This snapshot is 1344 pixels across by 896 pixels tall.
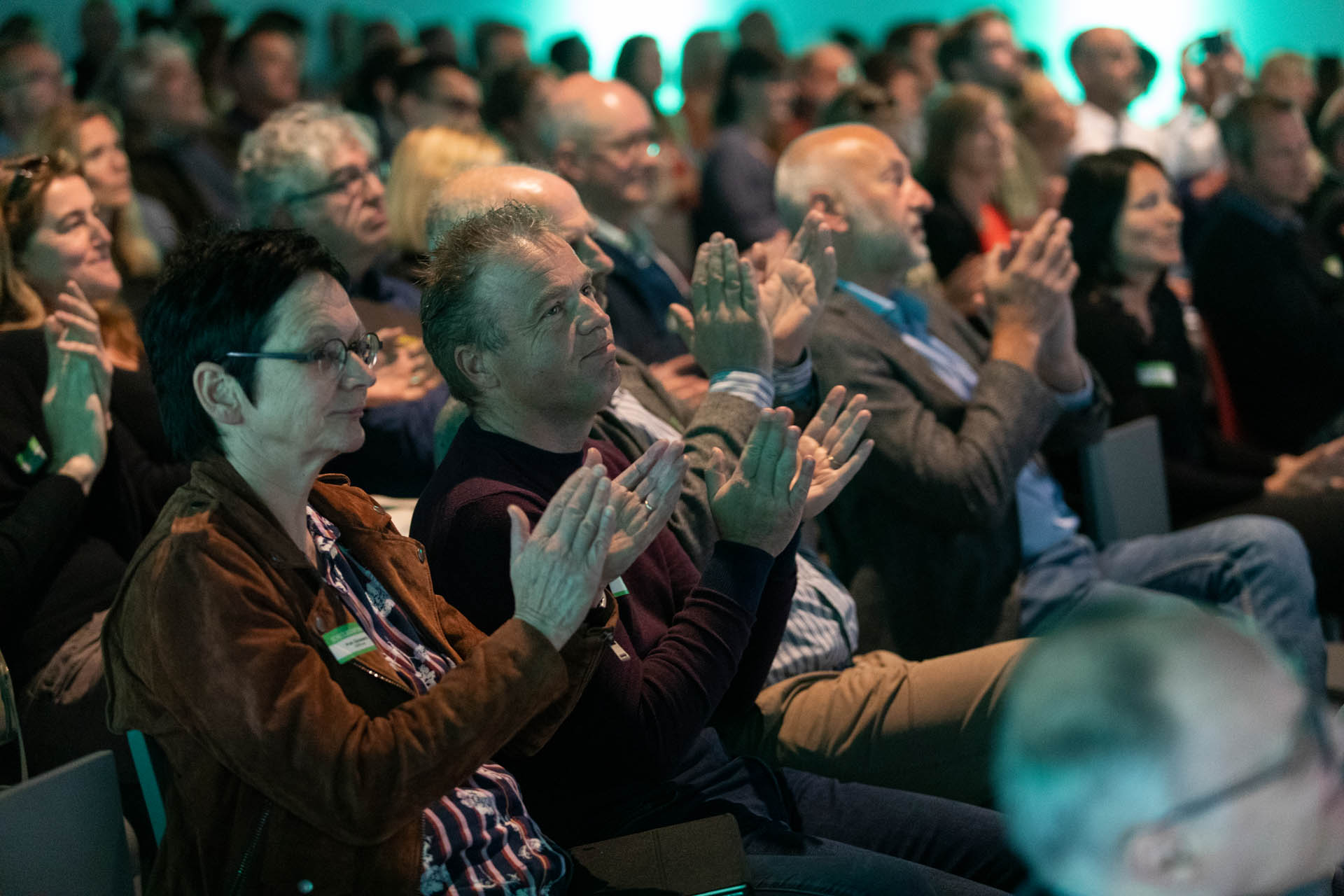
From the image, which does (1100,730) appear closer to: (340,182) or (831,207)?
(831,207)

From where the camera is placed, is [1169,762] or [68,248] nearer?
[1169,762]

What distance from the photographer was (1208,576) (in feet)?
8.79

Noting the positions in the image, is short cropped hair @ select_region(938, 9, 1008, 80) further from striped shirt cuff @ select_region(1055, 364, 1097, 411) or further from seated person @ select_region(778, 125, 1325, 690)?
striped shirt cuff @ select_region(1055, 364, 1097, 411)

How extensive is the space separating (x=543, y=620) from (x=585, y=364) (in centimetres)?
49

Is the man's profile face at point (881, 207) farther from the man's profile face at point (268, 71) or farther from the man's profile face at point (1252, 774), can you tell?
the man's profile face at point (268, 71)

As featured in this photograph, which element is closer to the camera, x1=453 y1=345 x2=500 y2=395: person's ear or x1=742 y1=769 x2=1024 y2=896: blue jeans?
x1=742 y1=769 x2=1024 y2=896: blue jeans

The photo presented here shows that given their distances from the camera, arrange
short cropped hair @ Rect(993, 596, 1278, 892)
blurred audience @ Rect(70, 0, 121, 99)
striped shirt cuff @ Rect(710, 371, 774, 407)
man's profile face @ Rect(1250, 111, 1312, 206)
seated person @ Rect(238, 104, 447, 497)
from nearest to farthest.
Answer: short cropped hair @ Rect(993, 596, 1278, 892)
striped shirt cuff @ Rect(710, 371, 774, 407)
seated person @ Rect(238, 104, 447, 497)
man's profile face @ Rect(1250, 111, 1312, 206)
blurred audience @ Rect(70, 0, 121, 99)

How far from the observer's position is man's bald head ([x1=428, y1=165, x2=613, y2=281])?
7.16 feet

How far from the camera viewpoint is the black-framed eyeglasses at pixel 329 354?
1.38 m

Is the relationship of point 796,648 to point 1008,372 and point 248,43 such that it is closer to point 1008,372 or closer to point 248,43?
point 1008,372

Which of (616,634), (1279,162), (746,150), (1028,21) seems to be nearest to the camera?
(616,634)

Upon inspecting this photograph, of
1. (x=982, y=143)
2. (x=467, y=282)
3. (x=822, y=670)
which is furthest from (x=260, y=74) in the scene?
(x=822, y=670)

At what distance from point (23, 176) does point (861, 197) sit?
66.2 inches

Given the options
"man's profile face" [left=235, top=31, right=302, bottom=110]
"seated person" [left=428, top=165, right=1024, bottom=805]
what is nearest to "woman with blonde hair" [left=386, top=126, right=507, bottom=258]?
"seated person" [left=428, top=165, right=1024, bottom=805]
